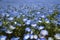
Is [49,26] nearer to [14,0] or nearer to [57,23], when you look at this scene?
[57,23]

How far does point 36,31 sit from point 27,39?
0.05 m

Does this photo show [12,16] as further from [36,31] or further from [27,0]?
[27,0]

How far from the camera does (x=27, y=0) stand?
3.02 feet

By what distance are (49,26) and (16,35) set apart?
0.38 ft

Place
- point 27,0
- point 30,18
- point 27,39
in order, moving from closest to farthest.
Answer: point 27,39 < point 30,18 < point 27,0

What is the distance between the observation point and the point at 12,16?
1.94 ft

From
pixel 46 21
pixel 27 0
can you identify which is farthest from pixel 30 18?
pixel 27 0

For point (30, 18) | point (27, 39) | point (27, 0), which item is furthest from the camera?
point (27, 0)

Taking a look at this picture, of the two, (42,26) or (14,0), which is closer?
(42,26)

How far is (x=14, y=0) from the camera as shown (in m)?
0.99

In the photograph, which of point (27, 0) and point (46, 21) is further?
point (27, 0)

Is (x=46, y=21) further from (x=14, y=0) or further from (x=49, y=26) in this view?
(x=14, y=0)

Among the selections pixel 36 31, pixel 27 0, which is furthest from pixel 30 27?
pixel 27 0

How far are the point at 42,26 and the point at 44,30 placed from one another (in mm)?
32
